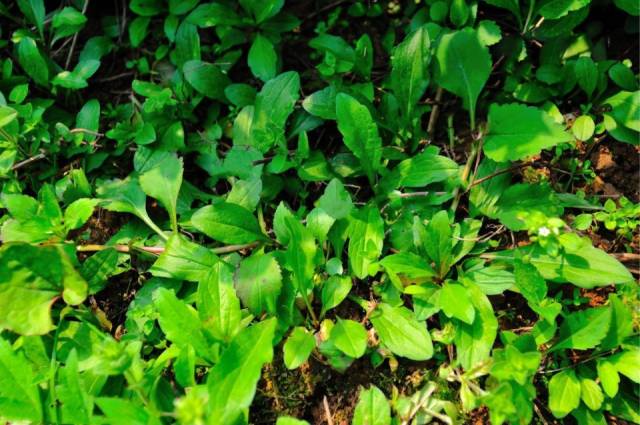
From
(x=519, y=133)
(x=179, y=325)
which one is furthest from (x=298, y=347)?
(x=519, y=133)

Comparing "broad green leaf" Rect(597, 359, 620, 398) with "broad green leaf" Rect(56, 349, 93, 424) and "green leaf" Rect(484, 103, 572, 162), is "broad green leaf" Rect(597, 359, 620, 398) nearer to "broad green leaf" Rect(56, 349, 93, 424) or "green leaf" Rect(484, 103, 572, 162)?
"green leaf" Rect(484, 103, 572, 162)

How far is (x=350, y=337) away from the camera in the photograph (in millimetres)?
1835

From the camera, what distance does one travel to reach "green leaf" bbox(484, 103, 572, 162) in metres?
1.88

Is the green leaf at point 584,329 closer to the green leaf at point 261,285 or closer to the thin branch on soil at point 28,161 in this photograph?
the green leaf at point 261,285

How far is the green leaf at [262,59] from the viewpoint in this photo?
7.64ft

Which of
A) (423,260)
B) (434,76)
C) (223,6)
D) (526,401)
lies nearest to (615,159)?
(434,76)

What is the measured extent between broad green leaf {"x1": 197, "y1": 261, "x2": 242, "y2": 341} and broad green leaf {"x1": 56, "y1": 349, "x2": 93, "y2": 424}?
0.40 metres

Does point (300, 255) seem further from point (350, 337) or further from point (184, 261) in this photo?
point (184, 261)

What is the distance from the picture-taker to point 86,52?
2549 millimetres

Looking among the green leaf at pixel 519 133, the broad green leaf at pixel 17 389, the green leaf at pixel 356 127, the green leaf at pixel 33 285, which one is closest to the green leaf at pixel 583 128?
Answer: the green leaf at pixel 519 133

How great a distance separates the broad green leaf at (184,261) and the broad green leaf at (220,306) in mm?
130

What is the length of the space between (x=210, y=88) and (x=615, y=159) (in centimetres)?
167

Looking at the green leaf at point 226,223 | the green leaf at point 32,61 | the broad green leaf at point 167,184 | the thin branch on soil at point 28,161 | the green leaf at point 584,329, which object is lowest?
the green leaf at point 584,329

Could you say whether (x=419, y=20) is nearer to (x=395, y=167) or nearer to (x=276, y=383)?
(x=395, y=167)
